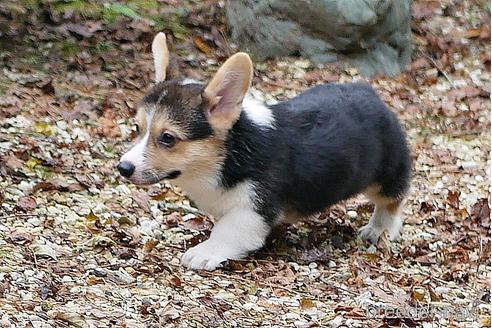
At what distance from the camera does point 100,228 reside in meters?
5.91

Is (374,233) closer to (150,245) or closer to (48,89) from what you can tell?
(150,245)

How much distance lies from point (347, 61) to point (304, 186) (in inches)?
A: 160

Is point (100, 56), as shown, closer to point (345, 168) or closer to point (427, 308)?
point (345, 168)

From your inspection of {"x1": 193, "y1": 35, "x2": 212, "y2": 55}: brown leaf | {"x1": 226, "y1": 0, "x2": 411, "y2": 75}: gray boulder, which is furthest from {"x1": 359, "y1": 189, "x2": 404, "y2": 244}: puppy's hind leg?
{"x1": 193, "y1": 35, "x2": 212, "y2": 55}: brown leaf

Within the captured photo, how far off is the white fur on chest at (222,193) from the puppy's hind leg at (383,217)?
1097mm

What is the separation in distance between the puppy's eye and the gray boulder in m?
4.28

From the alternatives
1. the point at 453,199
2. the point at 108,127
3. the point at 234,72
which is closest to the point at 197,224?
the point at 234,72

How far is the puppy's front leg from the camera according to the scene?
5.51 m

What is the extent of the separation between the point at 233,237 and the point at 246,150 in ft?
1.53

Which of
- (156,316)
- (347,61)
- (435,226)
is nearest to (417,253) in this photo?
(435,226)

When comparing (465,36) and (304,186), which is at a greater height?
(304,186)

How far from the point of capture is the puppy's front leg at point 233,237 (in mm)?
5512

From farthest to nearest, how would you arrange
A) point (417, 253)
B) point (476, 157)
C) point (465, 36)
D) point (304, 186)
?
A: point (465, 36), point (476, 157), point (417, 253), point (304, 186)

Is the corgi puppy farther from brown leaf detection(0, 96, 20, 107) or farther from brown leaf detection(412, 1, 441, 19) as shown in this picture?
brown leaf detection(412, 1, 441, 19)
